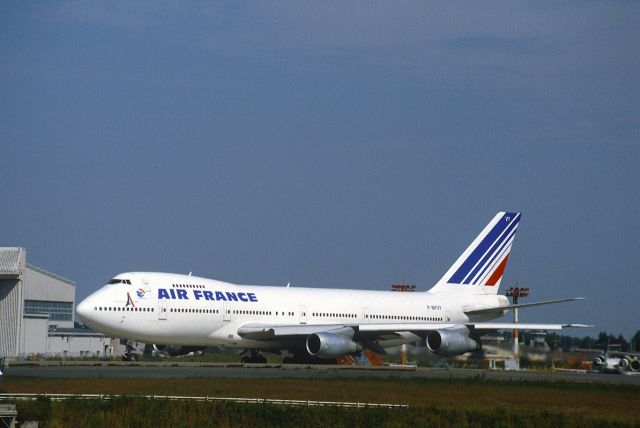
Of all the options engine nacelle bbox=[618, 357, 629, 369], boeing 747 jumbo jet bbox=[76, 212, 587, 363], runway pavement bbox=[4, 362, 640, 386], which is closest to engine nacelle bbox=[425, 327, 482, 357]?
boeing 747 jumbo jet bbox=[76, 212, 587, 363]

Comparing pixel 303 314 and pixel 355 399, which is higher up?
pixel 303 314

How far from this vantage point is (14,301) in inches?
2800

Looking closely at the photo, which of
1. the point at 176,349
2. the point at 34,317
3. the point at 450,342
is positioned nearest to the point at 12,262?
the point at 34,317

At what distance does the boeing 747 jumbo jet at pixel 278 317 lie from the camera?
4828cm

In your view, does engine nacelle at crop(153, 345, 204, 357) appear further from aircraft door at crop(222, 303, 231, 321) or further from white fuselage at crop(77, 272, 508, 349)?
aircraft door at crop(222, 303, 231, 321)

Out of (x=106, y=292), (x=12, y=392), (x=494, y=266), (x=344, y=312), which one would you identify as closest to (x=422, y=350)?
(x=344, y=312)

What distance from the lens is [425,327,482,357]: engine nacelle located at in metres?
51.9

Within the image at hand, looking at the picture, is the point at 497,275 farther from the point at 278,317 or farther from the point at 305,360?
the point at 278,317

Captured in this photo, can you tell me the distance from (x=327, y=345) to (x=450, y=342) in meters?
6.10

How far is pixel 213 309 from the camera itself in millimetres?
50188

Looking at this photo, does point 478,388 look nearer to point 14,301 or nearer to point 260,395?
point 260,395

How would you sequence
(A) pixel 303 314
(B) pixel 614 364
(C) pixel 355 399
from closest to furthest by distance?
(C) pixel 355 399 < (A) pixel 303 314 < (B) pixel 614 364

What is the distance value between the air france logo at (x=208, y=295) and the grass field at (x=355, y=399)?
13.2 meters

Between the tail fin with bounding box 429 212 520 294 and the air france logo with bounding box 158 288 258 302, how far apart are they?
14764mm
